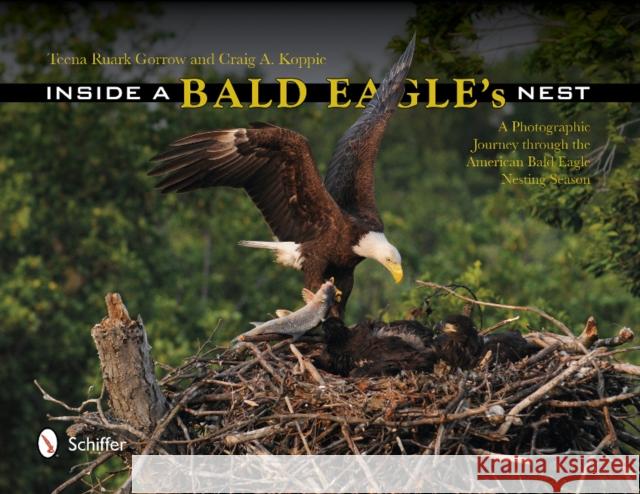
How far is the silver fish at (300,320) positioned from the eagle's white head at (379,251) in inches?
46.5

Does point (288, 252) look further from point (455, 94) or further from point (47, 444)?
point (455, 94)

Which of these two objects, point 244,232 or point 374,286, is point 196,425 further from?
point 374,286

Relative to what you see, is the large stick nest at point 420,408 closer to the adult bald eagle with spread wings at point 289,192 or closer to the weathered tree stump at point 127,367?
the weathered tree stump at point 127,367

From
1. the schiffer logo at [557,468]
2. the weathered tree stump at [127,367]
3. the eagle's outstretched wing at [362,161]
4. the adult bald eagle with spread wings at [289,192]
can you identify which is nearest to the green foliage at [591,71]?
the eagle's outstretched wing at [362,161]

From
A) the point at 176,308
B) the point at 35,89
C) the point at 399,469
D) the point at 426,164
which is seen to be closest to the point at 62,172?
the point at 35,89

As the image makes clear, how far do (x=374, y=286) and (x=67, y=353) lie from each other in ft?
31.3

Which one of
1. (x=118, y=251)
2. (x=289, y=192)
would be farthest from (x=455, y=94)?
(x=118, y=251)

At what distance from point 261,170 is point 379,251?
114cm

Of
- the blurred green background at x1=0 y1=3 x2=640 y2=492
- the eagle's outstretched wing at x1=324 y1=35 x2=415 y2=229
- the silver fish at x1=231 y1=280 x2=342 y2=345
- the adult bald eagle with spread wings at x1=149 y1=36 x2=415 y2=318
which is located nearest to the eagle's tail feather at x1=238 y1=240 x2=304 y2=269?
the adult bald eagle with spread wings at x1=149 y1=36 x2=415 y2=318

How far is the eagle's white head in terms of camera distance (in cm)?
1002

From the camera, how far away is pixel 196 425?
798 cm

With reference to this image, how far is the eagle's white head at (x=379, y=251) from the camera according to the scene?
1002 cm

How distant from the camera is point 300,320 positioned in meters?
8.50

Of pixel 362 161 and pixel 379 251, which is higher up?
pixel 362 161
